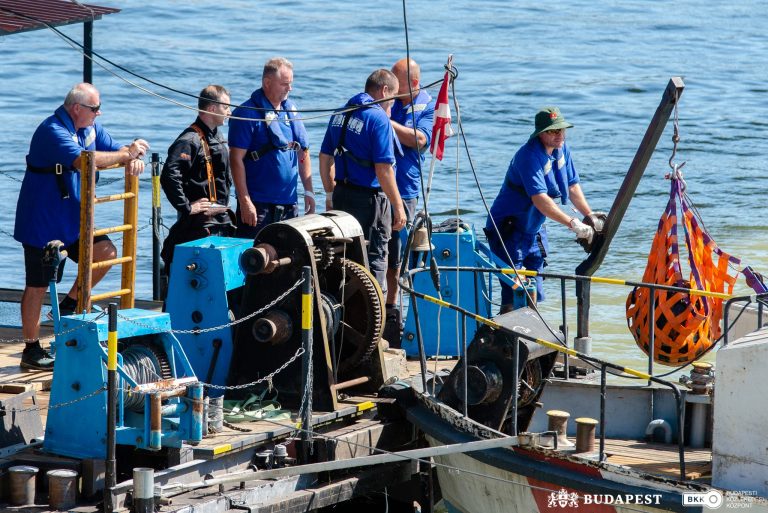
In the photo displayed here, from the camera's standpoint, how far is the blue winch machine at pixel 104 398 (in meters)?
7.02

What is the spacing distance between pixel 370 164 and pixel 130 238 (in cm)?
190

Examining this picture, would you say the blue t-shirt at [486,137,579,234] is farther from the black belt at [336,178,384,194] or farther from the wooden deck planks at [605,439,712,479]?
the wooden deck planks at [605,439,712,479]

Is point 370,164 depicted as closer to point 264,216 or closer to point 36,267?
point 264,216

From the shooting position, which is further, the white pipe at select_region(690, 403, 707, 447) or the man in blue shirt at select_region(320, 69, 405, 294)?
the man in blue shirt at select_region(320, 69, 405, 294)

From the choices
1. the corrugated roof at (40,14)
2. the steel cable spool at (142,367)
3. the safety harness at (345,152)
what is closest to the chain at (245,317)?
the steel cable spool at (142,367)

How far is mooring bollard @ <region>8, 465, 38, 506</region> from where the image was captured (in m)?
6.82

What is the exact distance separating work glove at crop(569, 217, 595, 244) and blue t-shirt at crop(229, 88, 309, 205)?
206cm

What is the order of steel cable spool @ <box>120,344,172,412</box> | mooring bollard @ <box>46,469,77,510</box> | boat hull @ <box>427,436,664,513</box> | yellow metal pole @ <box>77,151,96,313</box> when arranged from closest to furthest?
mooring bollard @ <box>46,469,77,510</box> < boat hull @ <box>427,436,664,513</box> < steel cable spool @ <box>120,344,172,412</box> < yellow metal pole @ <box>77,151,96,313</box>

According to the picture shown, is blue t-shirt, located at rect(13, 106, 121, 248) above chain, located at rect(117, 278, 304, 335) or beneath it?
above

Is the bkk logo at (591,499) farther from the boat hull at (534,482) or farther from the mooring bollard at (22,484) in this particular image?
the mooring bollard at (22,484)

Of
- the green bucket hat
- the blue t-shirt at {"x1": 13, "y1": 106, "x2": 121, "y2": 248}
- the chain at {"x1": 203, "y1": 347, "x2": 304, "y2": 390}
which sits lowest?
the chain at {"x1": 203, "y1": 347, "x2": 304, "y2": 390}

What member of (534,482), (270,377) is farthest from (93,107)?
(534,482)

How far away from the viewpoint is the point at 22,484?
682cm

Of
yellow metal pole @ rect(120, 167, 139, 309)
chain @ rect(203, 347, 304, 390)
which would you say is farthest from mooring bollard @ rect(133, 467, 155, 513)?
yellow metal pole @ rect(120, 167, 139, 309)
